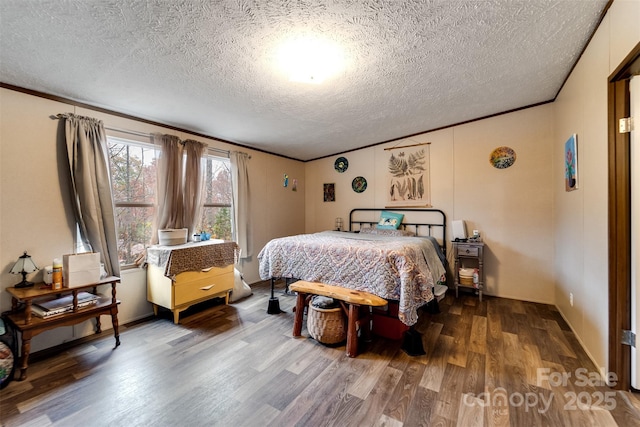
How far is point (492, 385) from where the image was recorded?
70.1 inches

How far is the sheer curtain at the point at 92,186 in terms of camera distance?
242cm

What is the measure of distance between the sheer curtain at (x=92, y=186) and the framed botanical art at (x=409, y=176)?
3846 millimetres

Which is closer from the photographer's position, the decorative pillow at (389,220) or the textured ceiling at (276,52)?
the textured ceiling at (276,52)

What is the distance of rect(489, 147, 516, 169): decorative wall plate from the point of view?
3.52m

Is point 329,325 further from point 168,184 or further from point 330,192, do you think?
point 330,192

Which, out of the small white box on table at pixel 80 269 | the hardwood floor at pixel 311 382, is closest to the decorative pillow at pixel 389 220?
the hardwood floor at pixel 311 382

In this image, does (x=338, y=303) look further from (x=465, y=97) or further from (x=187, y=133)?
(x=187, y=133)

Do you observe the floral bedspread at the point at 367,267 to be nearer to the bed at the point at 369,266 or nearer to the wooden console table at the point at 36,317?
the bed at the point at 369,266

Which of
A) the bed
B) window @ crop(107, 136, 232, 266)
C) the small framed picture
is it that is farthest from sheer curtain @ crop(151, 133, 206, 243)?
the small framed picture

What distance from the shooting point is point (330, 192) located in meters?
5.19

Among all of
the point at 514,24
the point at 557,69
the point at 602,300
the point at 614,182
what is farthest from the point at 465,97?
the point at 602,300

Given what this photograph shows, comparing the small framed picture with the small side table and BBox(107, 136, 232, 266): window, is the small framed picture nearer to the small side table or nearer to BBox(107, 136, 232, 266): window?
the small side table

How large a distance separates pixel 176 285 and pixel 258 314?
38.0 inches

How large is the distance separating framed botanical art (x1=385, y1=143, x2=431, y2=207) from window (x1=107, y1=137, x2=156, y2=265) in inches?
139
